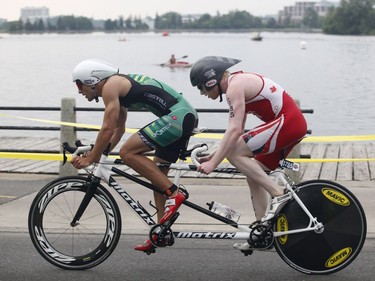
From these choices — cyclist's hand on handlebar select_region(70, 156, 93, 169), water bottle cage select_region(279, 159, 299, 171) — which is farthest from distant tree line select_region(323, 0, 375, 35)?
cyclist's hand on handlebar select_region(70, 156, 93, 169)

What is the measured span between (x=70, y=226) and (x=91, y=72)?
52.7 inches

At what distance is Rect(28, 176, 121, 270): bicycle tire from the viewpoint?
257 inches

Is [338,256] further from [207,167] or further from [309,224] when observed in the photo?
[207,167]

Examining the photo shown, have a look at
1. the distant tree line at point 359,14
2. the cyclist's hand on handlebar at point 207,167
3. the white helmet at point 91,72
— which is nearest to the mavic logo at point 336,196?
the cyclist's hand on handlebar at point 207,167

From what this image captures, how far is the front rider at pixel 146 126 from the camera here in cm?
638

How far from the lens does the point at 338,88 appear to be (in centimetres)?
7012

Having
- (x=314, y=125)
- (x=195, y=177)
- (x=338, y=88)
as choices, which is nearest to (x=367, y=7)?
(x=338, y=88)

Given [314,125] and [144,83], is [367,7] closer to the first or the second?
[314,125]

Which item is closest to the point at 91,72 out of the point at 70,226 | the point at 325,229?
the point at 70,226

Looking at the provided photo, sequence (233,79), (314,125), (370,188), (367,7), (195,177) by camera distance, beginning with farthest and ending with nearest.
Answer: (367,7) < (314,125) < (195,177) < (370,188) < (233,79)

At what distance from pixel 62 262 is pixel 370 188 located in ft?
17.8

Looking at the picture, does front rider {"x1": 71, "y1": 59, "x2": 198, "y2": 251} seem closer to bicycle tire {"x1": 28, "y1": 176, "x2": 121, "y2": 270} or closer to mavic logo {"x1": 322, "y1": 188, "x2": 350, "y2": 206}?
bicycle tire {"x1": 28, "y1": 176, "x2": 121, "y2": 270}

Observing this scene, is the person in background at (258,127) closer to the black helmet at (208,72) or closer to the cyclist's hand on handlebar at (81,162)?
the black helmet at (208,72)

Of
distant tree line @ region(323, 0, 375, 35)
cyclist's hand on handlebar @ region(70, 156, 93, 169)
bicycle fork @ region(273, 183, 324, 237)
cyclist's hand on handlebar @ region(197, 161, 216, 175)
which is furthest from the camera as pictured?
distant tree line @ region(323, 0, 375, 35)
